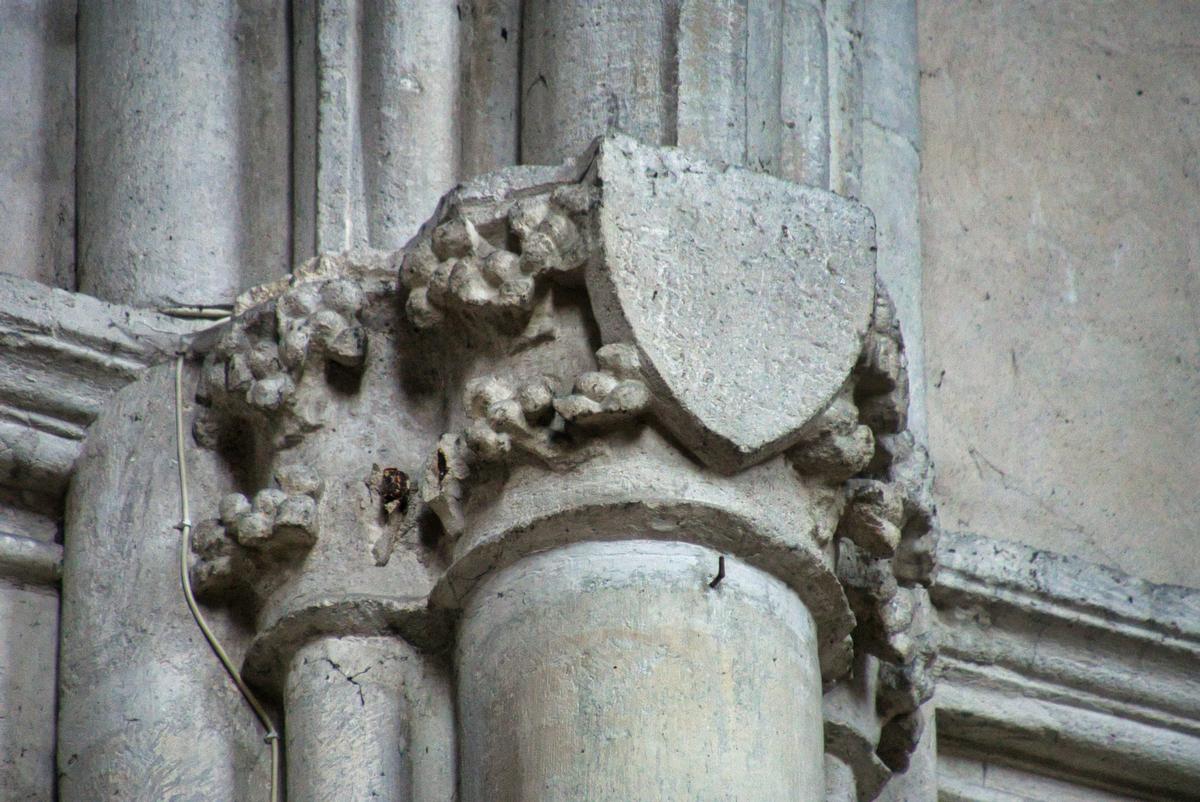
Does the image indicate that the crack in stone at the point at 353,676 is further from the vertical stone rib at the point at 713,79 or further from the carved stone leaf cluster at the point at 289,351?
the vertical stone rib at the point at 713,79

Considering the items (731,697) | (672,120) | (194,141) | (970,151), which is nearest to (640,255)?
(672,120)

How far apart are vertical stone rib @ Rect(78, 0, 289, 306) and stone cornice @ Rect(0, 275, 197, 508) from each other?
0.16 ft

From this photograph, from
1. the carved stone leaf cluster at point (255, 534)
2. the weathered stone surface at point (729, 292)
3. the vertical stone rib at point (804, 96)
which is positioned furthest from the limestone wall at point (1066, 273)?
the carved stone leaf cluster at point (255, 534)

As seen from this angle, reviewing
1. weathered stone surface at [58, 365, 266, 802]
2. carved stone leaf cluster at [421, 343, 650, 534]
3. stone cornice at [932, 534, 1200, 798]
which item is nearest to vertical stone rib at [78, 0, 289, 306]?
weathered stone surface at [58, 365, 266, 802]

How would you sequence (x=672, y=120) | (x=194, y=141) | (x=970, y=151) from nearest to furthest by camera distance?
(x=672, y=120), (x=194, y=141), (x=970, y=151)

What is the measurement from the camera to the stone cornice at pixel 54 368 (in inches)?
107

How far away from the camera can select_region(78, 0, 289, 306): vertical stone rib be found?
2785 millimetres

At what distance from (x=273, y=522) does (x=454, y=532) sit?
172 mm

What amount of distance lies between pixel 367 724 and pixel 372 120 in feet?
2.10

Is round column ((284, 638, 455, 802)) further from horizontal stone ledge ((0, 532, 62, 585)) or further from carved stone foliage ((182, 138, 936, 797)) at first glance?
horizontal stone ledge ((0, 532, 62, 585))

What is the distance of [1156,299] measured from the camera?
3.41 meters

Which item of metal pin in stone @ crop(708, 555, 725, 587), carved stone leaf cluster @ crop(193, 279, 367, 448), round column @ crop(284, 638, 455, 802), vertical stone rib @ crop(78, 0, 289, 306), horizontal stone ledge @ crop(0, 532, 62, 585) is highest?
vertical stone rib @ crop(78, 0, 289, 306)

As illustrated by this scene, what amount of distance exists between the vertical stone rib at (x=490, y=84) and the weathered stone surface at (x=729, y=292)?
30cm

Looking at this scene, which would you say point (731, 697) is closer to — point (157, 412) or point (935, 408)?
point (157, 412)
